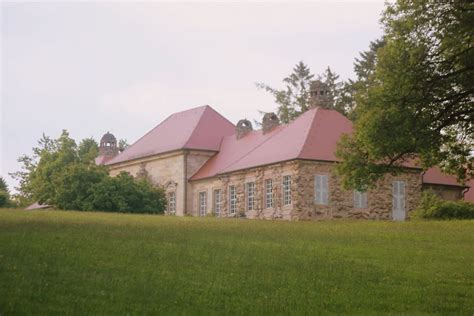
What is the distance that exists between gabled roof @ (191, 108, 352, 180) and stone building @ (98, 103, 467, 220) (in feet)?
0.18

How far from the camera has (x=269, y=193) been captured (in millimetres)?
46156

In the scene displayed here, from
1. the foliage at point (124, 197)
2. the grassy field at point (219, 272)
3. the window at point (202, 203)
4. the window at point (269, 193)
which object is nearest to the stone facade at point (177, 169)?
the window at point (202, 203)

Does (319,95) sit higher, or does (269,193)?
(319,95)

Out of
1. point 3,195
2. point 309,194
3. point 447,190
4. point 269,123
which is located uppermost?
point 269,123

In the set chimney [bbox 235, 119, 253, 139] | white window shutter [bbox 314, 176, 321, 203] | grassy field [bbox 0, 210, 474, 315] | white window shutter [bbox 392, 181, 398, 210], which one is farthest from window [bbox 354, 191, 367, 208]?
grassy field [bbox 0, 210, 474, 315]

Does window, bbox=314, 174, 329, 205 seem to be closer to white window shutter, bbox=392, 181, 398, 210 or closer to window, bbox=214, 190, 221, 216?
white window shutter, bbox=392, 181, 398, 210

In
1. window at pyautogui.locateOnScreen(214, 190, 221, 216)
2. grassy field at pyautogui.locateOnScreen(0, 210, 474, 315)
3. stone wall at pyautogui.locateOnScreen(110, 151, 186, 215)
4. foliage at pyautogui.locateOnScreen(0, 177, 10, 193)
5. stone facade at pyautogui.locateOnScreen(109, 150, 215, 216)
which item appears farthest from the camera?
foliage at pyautogui.locateOnScreen(0, 177, 10, 193)

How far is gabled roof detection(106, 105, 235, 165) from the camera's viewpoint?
5734 centimetres

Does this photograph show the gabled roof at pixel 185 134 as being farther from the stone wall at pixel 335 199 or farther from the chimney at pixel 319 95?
the stone wall at pixel 335 199

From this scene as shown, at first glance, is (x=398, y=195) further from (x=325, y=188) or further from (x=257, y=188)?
(x=257, y=188)

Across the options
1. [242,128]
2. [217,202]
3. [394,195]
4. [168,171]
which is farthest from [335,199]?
[168,171]

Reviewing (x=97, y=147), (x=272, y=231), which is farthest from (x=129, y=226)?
(x=97, y=147)

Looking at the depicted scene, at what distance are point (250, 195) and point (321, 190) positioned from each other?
5.43 m

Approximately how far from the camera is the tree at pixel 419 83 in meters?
29.5
